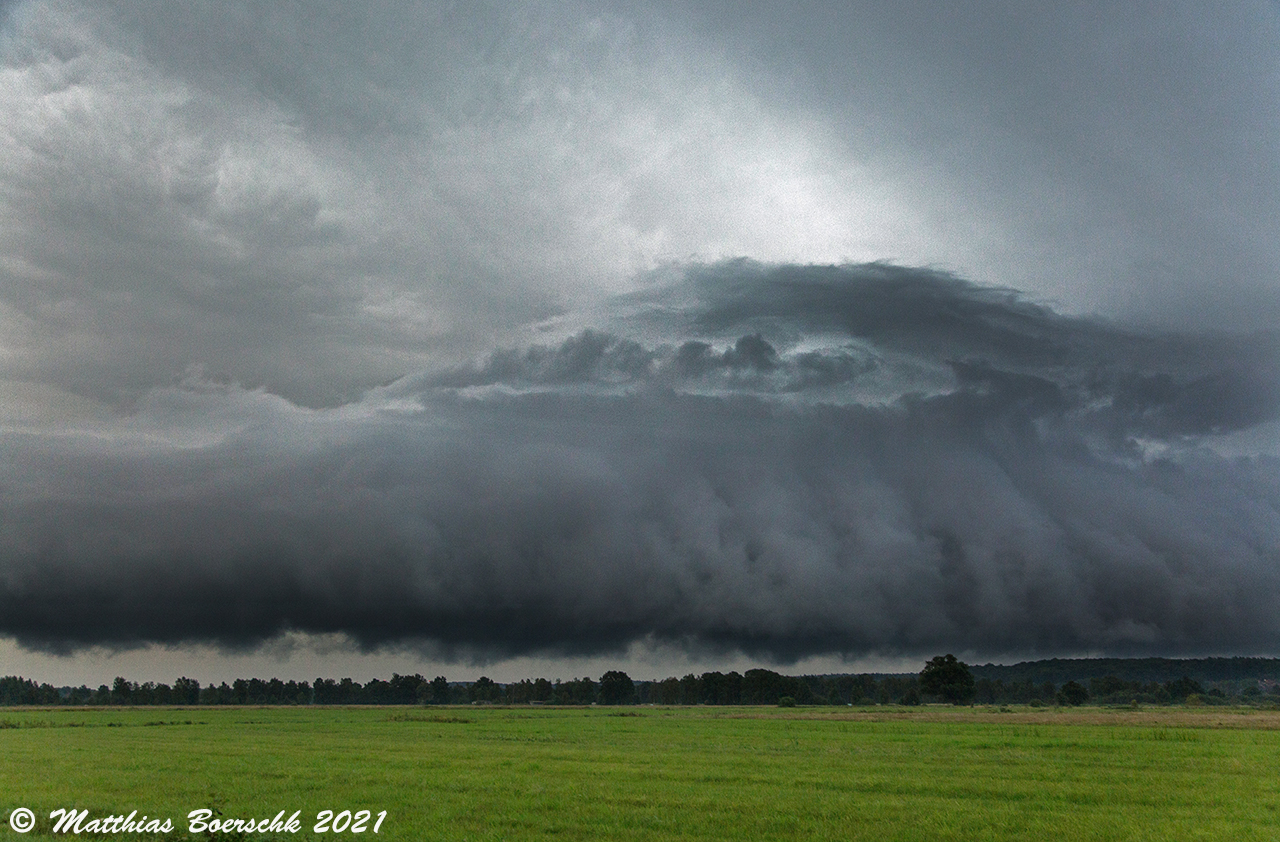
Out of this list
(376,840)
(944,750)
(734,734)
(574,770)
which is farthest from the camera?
(734,734)

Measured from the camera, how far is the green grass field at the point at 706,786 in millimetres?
32156

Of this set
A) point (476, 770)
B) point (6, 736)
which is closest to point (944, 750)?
point (476, 770)

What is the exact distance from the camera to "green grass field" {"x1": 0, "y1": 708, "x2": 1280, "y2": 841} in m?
32.2

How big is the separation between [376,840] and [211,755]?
39.8m

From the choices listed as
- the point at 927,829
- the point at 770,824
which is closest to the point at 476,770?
the point at 770,824

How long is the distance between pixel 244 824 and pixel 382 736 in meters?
57.4

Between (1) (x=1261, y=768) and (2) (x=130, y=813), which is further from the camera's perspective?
(1) (x=1261, y=768)

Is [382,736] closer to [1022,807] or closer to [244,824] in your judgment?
[244,824]

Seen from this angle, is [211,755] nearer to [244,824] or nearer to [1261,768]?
[244,824]

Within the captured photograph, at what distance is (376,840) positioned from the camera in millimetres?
30453

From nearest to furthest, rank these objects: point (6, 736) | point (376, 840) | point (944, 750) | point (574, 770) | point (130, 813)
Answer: point (376, 840)
point (130, 813)
point (574, 770)
point (944, 750)
point (6, 736)

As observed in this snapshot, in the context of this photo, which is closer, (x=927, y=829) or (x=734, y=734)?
(x=927, y=829)

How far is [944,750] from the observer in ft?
201

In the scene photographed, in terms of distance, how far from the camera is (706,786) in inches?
1635
